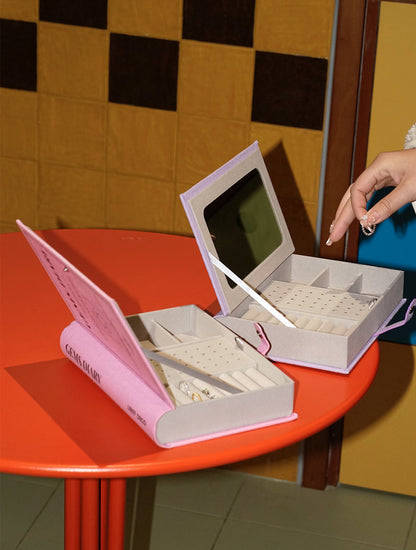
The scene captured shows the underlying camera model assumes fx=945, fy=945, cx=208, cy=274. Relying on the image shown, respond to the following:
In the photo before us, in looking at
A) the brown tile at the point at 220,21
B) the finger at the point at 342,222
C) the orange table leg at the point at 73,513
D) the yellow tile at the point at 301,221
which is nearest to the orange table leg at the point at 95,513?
the orange table leg at the point at 73,513

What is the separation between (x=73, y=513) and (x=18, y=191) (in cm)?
145

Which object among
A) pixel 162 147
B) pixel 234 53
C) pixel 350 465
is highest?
pixel 234 53

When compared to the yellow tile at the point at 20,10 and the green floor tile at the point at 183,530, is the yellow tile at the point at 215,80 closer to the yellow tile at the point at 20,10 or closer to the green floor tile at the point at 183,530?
the yellow tile at the point at 20,10

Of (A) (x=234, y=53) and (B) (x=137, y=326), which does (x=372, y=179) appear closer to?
(B) (x=137, y=326)

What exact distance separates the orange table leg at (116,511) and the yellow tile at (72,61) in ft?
4.74

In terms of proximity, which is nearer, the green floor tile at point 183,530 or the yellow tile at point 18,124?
the green floor tile at point 183,530

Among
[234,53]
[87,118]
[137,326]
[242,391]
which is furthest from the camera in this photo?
[87,118]

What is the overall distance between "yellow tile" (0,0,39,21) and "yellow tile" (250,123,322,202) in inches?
29.7

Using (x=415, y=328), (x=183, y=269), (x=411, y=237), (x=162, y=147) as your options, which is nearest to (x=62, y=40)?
(x=162, y=147)

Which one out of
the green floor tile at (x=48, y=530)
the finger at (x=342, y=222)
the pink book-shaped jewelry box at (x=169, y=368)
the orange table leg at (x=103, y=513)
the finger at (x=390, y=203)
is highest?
the finger at (x=390, y=203)

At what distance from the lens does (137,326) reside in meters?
1.79

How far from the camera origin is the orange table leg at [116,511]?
180 centimetres

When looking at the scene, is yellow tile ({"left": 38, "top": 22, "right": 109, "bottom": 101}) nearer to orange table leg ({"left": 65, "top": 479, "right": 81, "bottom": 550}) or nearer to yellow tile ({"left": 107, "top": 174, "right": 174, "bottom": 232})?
yellow tile ({"left": 107, "top": 174, "right": 174, "bottom": 232})

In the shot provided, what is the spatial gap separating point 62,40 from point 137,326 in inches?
54.1
